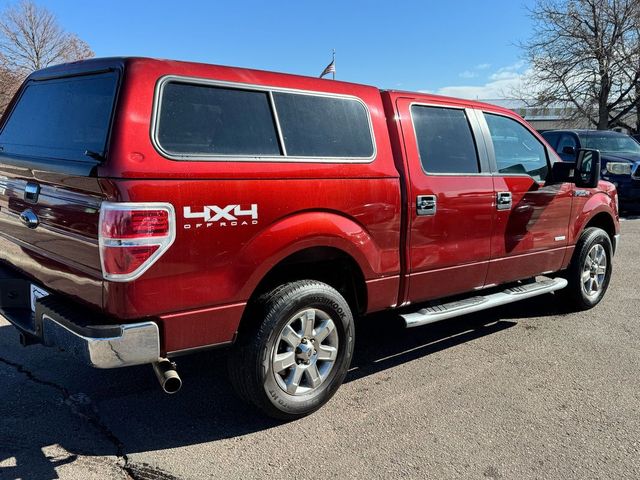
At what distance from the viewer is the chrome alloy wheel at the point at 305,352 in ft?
10.5

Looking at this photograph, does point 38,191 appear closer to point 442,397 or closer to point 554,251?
point 442,397

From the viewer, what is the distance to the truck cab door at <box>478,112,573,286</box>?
14.6ft

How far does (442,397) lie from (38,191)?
8.97 ft

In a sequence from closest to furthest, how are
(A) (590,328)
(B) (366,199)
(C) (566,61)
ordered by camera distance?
(B) (366,199) < (A) (590,328) < (C) (566,61)

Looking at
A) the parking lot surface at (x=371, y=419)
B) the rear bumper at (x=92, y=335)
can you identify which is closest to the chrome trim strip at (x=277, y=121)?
the rear bumper at (x=92, y=335)

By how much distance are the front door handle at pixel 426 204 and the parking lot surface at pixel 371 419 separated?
3.86 feet

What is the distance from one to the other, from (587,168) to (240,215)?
352cm

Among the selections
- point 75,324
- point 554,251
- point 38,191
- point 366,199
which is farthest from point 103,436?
point 554,251

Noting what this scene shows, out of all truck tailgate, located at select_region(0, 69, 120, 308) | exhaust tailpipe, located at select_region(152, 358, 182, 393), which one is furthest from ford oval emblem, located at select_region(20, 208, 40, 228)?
exhaust tailpipe, located at select_region(152, 358, 182, 393)

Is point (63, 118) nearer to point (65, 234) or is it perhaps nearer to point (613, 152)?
point (65, 234)

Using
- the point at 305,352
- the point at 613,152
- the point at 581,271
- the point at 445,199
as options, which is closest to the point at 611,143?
the point at 613,152

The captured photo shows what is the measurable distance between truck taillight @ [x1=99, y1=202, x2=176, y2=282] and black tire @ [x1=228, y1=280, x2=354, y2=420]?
0.75 metres

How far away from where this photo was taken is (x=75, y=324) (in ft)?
8.79

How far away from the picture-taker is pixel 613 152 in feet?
40.4
